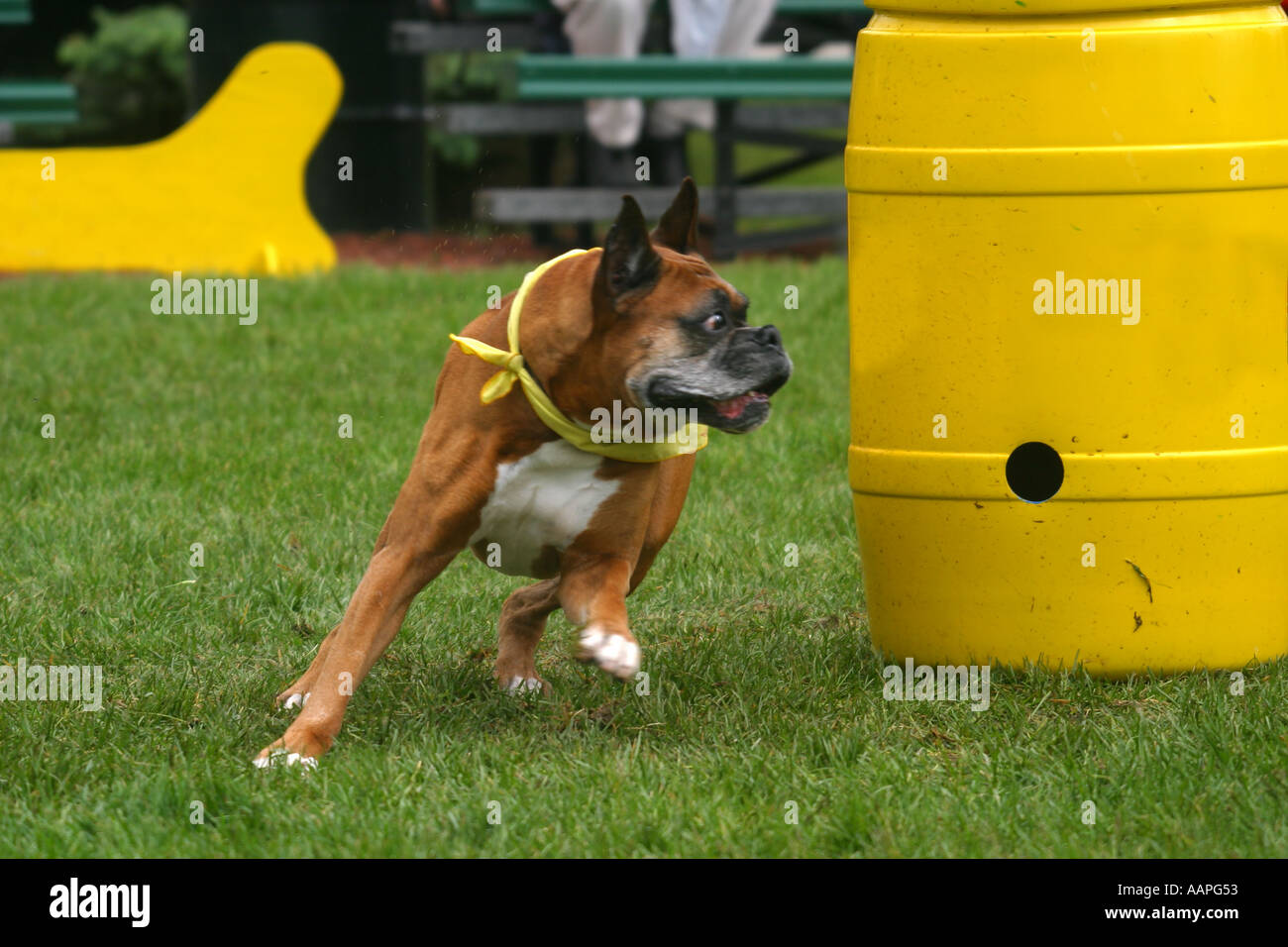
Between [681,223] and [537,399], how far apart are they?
56cm

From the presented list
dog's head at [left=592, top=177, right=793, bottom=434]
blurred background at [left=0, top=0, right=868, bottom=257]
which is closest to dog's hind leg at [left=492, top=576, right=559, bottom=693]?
dog's head at [left=592, top=177, right=793, bottom=434]

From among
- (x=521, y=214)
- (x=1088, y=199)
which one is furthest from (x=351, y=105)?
(x=1088, y=199)

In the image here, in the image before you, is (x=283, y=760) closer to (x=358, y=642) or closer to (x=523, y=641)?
(x=358, y=642)

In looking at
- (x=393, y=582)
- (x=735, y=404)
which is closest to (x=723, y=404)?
(x=735, y=404)

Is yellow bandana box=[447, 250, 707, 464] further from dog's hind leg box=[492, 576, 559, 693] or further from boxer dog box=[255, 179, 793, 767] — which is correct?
dog's hind leg box=[492, 576, 559, 693]

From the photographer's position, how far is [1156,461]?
4.14 meters

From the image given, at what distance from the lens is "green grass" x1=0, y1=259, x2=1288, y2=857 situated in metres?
3.40

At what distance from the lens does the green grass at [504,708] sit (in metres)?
3.40

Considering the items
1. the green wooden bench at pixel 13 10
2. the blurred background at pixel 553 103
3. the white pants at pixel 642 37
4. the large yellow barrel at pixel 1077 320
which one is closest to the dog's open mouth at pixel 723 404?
the large yellow barrel at pixel 1077 320

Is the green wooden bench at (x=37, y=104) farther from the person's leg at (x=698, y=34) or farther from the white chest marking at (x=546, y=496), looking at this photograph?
the white chest marking at (x=546, y=496)

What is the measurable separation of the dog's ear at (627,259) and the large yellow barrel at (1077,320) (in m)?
0.82

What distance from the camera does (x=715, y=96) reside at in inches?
443

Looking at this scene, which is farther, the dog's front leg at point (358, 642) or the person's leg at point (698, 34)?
the person's leg at point (698, 34)

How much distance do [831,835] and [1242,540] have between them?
1.51 meters
